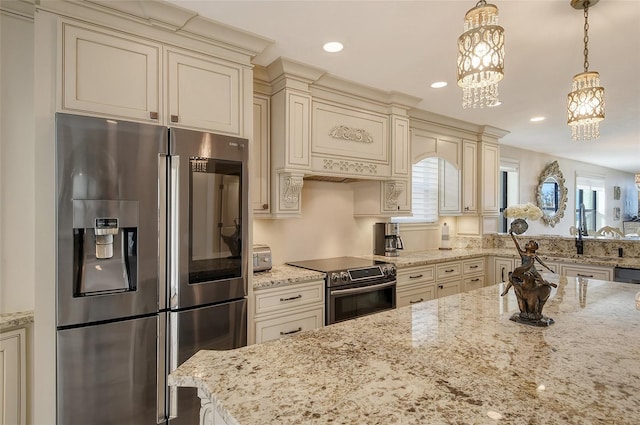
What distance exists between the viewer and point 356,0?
176cm

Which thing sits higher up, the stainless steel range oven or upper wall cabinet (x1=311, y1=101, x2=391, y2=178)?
upper wall cabinet (x1=311, y1=101, x2=391, y2=178)

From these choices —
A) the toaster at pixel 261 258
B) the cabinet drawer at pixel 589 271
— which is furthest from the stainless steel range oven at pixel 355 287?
the cabinet drawer at pixel 589 271

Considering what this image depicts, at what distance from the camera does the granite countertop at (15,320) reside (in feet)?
5.30

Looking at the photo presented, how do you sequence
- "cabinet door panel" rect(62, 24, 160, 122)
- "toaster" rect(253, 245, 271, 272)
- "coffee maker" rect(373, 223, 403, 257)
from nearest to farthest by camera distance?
"cabinet door panel" rect(62, 24, 160, 122)
"toaster" rect(253, 245, 271, 272)
"coffee maker" rect(373, 223, 403, 257)

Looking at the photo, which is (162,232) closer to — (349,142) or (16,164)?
(16,164)

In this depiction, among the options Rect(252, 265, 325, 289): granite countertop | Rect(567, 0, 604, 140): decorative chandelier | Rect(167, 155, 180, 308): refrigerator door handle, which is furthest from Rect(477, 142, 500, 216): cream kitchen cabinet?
Rect(167, 155, 180, 308): refrigerator door handle

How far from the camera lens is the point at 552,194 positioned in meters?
6.36

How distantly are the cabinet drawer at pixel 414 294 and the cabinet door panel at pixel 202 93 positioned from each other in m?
2.12

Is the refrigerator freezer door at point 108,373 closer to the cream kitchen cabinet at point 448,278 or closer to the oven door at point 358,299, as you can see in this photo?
the oven door at point 358,299

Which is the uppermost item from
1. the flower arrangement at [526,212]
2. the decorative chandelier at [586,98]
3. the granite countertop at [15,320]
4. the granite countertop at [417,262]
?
the decorative chandelier at [586,98]

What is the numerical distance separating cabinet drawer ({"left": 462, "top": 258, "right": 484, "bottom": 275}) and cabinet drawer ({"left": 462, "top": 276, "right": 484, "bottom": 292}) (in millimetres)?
76

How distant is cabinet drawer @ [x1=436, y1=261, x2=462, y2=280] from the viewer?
139 inches

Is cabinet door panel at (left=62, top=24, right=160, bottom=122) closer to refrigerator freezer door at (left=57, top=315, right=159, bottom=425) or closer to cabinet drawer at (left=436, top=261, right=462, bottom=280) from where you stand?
refrigerator freezer door at (left=57, top=315, right=159, bottom=425)

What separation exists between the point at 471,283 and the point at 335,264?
1962 mm
